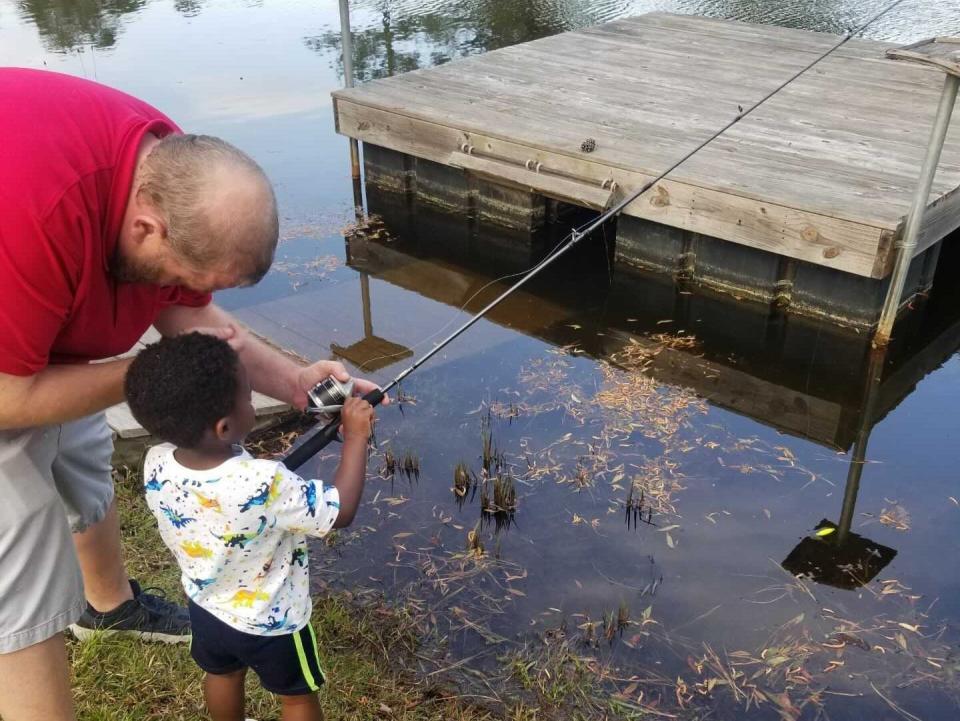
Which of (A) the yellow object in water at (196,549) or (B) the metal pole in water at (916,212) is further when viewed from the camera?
(B) the metal pole in water at (916,212)

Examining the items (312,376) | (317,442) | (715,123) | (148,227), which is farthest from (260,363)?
(715,123)

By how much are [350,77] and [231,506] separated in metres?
6.08

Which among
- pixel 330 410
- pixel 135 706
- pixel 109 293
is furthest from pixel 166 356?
pixel 135 706

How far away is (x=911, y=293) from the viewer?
556cm

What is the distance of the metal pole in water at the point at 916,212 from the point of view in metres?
4.51

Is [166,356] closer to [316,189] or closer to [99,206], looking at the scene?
[99,206]

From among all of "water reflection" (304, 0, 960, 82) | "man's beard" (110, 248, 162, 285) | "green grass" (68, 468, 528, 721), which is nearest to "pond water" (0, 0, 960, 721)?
"green grass" (68, 468, 528, 721)

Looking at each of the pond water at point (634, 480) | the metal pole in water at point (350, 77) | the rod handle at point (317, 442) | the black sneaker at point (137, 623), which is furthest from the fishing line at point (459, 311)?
the rod handle at point (317, 442)

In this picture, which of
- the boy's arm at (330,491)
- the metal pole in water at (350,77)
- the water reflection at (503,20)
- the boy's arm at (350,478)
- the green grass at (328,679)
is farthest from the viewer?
the water reflection at (503,20)

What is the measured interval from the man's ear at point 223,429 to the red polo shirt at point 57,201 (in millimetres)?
381

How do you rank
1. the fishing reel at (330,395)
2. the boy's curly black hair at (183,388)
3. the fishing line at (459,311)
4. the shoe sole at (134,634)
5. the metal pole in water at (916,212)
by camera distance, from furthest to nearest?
the fishing line at (459,311) < the metal pole in water at (916,212) < the shoe sole at (134,634) < the fishing reel at (330,395) < the boy's curly black hair at (183,388)

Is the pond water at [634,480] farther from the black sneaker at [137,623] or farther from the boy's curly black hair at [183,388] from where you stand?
the boy's curly black hair at [183,388]

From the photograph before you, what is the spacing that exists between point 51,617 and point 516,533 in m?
2.08

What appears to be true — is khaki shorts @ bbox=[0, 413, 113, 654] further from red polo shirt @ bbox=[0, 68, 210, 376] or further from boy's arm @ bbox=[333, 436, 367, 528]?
boy's arm @ bbox=[333, 436, 367, 528]
